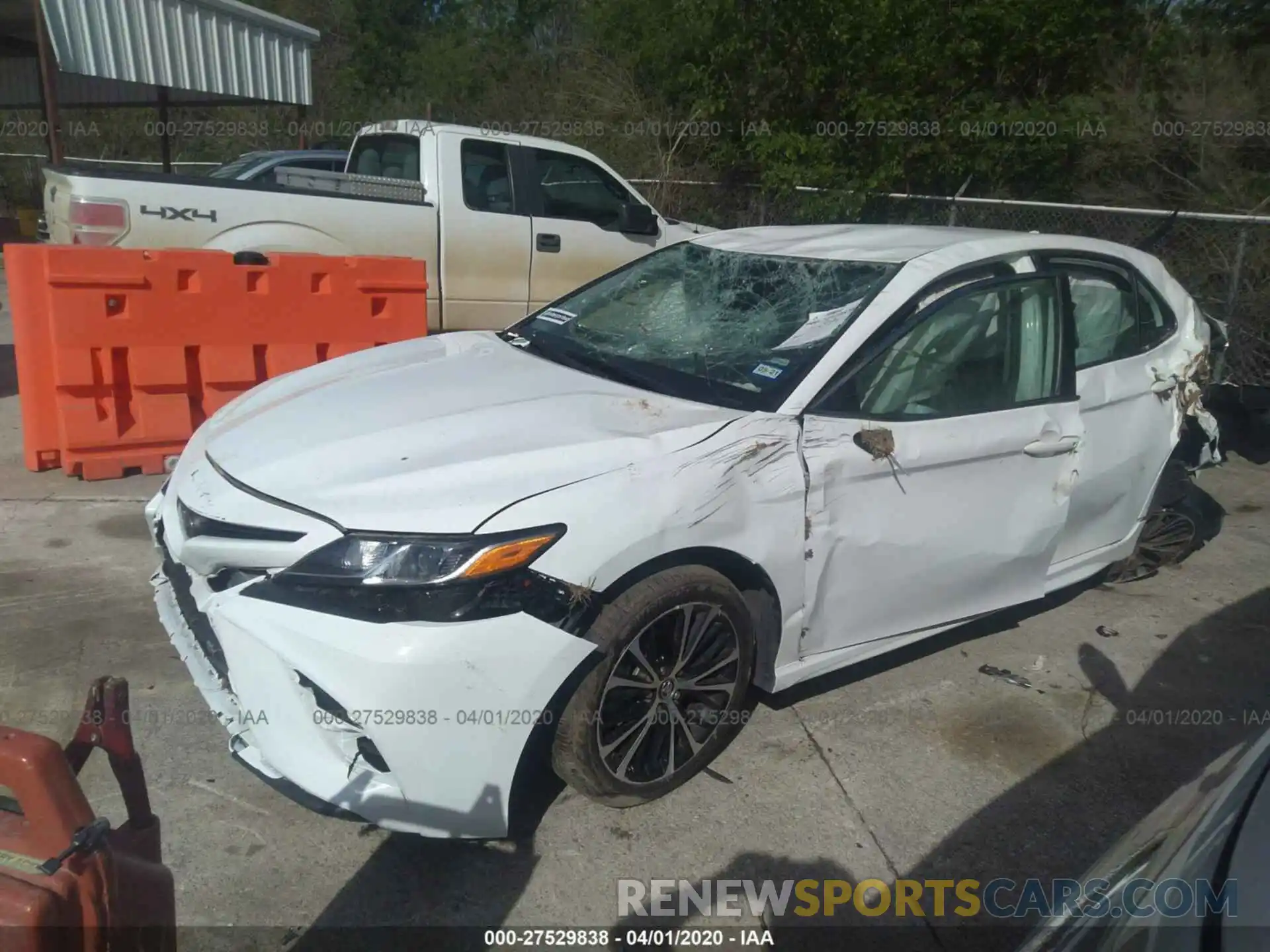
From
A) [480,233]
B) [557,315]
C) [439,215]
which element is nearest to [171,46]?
[439,215]

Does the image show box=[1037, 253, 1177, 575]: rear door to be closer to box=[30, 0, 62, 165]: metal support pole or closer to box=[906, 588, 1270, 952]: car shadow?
box=[906, 588, 1270, 952]: car shadow

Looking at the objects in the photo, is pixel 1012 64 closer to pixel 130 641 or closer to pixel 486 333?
pixel 486 333

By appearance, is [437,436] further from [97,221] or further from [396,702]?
[97,221]

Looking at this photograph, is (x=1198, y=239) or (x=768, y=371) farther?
(x=1198, y=239)

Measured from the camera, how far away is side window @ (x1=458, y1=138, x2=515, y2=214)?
305 inches

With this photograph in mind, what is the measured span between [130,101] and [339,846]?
16934 millimetres

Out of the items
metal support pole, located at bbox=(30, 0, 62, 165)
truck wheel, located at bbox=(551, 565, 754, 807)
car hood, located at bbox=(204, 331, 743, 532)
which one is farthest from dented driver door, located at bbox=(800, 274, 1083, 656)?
metal support pole, located at bbox=(30, 0, 62, 165)

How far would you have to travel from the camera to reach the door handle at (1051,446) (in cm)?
359

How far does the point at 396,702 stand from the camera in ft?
8.04

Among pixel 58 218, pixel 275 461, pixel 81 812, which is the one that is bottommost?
pixel 81 812

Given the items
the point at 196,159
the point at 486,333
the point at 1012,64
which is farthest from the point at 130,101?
the point at 486,333

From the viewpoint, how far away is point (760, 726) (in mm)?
3514

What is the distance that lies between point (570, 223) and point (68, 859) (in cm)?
708

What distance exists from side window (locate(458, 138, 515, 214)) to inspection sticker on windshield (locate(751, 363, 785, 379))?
500 cm
